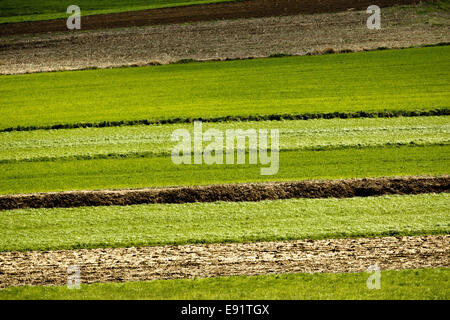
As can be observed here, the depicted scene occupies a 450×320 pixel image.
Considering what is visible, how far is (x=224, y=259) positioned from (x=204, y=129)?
11.2m

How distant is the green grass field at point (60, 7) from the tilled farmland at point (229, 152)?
8.21 meters

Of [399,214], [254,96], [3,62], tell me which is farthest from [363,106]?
[3,62]

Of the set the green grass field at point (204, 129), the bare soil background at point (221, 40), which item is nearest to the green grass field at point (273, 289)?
the green grass field at point (204, 129)

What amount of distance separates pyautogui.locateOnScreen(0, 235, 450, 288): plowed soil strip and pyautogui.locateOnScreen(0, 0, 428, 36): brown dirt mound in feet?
109

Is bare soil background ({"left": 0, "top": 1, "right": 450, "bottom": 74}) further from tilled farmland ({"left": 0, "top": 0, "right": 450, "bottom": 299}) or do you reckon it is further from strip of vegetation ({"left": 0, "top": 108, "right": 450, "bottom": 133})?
strip of vegetation ({"left": 0, "top": 108, "right": 450, "bottom": 133})

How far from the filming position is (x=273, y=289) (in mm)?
11000

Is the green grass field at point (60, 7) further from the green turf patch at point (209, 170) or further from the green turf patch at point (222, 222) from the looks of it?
the green turf patch at point (222, 222)

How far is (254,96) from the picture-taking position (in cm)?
2767

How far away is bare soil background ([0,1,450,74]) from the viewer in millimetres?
36031

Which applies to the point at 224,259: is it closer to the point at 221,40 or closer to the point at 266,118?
the point at 266,118

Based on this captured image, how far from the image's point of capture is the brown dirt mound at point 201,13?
4390 cm

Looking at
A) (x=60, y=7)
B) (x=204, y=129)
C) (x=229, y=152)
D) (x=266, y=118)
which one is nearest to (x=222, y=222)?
(x=229, y=152)
